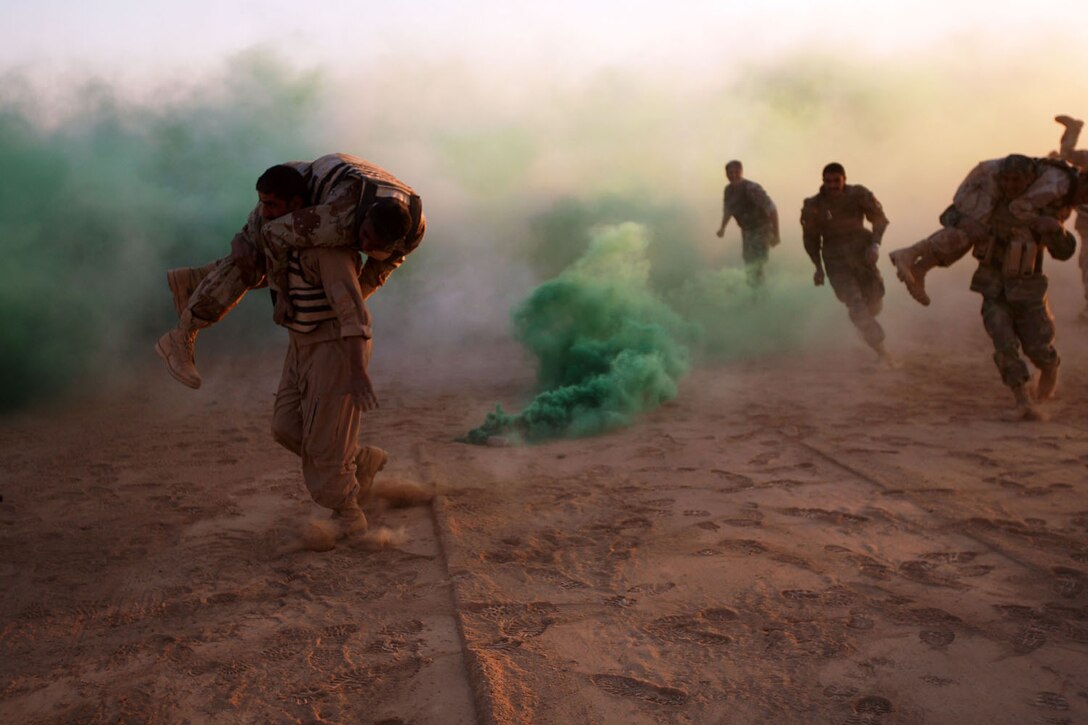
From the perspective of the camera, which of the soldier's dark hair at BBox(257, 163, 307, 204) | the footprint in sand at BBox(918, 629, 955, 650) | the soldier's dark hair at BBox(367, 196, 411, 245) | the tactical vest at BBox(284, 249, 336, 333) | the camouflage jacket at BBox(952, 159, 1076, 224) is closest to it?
the footprint in sand at BBox(918, 629, 955, 650)

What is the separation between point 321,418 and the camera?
409 cm

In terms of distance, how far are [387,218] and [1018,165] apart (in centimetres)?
445

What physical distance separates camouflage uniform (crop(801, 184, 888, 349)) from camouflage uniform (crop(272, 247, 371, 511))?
18.3ft

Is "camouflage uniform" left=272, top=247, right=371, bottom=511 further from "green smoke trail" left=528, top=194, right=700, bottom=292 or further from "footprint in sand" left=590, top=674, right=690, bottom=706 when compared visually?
"green smoke trail" left=528, top=194, right=700, bottom=292

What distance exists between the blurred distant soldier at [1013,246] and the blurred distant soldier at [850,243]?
192 centimetres

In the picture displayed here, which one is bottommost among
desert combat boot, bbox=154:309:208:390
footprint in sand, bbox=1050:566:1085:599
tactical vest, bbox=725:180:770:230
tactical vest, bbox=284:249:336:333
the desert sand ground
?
the desert sand ground

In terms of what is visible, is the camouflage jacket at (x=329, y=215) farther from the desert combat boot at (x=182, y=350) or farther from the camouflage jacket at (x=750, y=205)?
the camouflage jacket at (x=750, y=205)

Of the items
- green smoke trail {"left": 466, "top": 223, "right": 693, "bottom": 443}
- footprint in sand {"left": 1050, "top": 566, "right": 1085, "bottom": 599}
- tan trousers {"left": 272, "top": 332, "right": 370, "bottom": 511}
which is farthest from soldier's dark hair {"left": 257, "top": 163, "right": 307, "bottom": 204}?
footprint in sand {"left": 1050, "top": 566, "right": 1085, "bottom": 599}

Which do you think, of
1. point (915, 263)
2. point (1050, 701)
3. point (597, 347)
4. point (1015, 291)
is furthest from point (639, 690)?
point (597, 347)

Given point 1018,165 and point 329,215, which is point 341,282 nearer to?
point 329,215

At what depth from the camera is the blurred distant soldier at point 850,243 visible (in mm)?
8422

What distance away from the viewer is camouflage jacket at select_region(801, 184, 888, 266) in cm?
839

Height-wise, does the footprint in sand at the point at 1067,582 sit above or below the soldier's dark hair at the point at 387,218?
below

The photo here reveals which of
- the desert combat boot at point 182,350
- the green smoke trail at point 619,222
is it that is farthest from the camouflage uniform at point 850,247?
the desert combat boot at point 182,350
